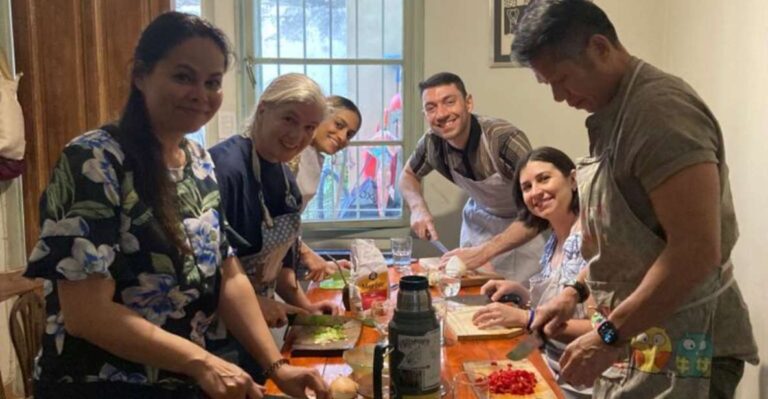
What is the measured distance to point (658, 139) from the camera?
1104mm

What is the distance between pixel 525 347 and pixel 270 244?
30.7 inches

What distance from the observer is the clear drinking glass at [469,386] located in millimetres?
1242

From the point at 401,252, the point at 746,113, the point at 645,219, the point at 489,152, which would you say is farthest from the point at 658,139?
the point at 489,152

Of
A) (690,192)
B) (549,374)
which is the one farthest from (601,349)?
(690,192)

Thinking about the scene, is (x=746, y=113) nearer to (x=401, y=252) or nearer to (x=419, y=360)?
(x=401, y=252)

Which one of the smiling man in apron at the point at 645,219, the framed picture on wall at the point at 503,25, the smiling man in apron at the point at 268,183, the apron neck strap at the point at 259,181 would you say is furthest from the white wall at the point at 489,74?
the smiling man in apron at the point at 645,219

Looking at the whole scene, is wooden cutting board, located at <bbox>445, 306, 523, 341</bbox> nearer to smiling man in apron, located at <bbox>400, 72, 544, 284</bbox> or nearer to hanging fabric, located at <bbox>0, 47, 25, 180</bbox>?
smiling man in apron, located at <bbox>400, 72, 544, 284</bbox>

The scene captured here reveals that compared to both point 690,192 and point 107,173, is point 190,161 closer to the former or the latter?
point 107,173

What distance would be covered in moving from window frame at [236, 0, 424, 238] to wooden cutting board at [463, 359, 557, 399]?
2031 millimetres

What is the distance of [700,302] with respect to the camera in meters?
1.22

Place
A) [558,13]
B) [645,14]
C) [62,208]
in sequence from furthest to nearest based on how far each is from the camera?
[645,14] < [558,13] < [62,208]

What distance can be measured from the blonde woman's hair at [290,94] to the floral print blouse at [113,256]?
0.56 meters

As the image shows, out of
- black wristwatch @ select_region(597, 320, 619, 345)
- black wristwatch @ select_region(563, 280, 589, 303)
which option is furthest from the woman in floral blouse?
black wristwatch @ select_region(563, 280, 589, 303)

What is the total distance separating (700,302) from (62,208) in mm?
1127
